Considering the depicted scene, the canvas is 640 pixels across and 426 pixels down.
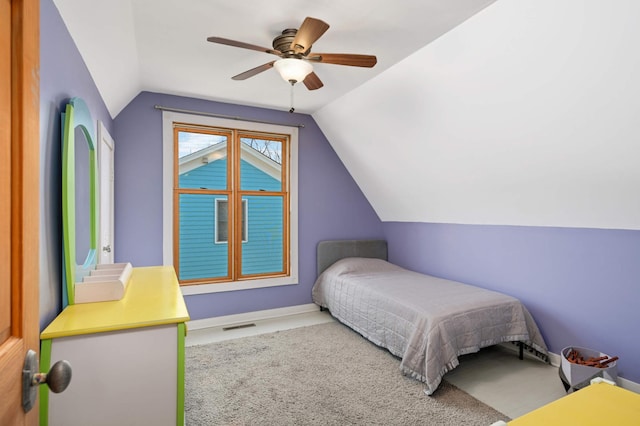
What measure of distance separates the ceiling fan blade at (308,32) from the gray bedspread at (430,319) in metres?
2.05

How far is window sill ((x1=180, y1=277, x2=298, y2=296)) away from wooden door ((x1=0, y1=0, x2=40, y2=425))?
9.66 feet

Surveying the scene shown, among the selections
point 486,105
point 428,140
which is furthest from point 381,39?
point 428,140

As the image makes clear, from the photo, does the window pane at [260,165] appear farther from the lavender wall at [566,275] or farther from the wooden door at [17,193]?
the wooden door at [17,193]

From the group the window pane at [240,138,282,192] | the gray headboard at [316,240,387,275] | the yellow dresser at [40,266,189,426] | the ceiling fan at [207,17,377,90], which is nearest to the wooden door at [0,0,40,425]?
the yellow dresser at [40,266,189,426]

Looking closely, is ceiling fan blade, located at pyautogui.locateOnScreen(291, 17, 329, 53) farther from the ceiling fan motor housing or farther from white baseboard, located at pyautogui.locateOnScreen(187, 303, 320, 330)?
white baseboard, located at pyautogui.locateOnScreen(187, 303, 320, 330)

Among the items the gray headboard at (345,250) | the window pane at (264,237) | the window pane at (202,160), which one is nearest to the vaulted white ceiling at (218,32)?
the window pane at (202,160)

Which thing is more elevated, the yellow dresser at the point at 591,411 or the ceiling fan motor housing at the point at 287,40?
the ceiling fan motor housing at the point at 287,40

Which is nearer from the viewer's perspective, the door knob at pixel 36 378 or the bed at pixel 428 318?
the door knob at pixel 36 378

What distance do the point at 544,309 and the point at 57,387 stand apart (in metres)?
3.35

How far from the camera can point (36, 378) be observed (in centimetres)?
73

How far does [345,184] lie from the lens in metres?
4.52

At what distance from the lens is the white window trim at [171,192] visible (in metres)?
3.50

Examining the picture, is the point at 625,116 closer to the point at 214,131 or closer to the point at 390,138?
the point at 390,138

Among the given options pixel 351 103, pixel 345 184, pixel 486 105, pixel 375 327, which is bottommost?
pixel 375 327
